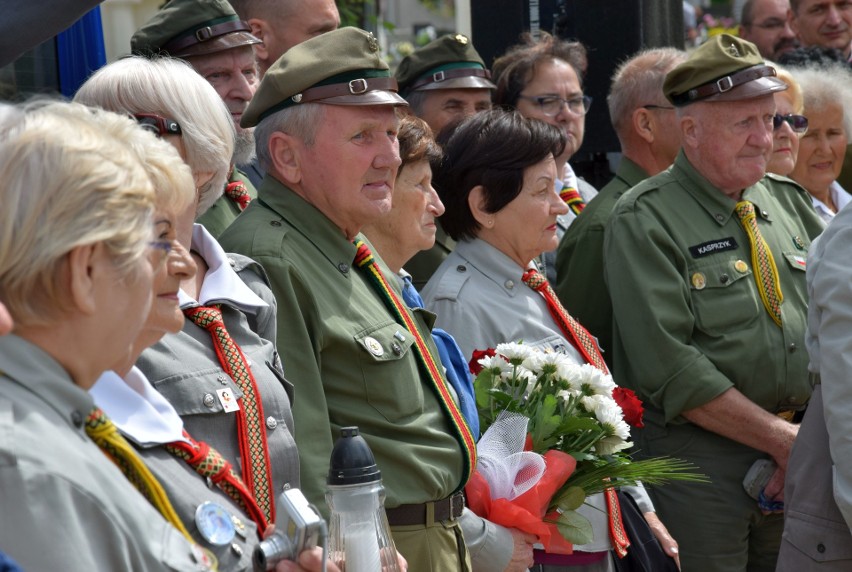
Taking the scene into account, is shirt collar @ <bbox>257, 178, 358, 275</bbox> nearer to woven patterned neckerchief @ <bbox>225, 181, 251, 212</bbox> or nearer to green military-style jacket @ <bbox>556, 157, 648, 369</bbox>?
woven patterned neckerchief @ <bbox>225, 181, 251, 212</bbox>

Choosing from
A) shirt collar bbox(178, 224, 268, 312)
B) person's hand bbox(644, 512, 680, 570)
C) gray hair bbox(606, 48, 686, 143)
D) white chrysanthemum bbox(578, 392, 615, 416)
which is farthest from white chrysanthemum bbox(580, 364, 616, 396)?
gray hair bbox(606, 48, 686, 143)

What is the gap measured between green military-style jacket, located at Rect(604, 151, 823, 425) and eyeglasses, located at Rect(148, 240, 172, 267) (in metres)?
2.90

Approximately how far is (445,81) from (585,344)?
1.94 metres

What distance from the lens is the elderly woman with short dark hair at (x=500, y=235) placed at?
14.8 ft

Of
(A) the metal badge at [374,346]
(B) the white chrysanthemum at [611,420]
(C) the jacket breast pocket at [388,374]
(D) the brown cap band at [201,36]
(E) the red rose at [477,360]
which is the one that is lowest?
(B) the white chrysanthemum at [611,420]

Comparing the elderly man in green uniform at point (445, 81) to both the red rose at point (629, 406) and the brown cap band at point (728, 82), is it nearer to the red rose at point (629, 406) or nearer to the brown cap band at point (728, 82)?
the brown cap band at point (728, 82)

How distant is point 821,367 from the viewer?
388 centimetres

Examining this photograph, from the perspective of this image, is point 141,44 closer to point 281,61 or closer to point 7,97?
point 7,97

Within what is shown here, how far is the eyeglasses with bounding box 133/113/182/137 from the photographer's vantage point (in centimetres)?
321

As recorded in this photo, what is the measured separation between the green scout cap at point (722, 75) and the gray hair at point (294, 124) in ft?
6.87

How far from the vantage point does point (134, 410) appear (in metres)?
2.49

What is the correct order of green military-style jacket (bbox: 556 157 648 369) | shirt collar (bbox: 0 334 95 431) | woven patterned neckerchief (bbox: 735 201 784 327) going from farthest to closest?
green military-style jacket (bbox: 556 157 648 369) → woven patterned neckerchief (bbox: 735 201 784 327) → shirt collar (bbox: 0 334 95 431)

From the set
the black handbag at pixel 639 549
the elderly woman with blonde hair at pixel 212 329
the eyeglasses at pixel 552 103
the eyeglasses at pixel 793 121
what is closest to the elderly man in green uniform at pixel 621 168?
the eyeglasses at pixel 552 103

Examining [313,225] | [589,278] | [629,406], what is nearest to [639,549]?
[629,406]
